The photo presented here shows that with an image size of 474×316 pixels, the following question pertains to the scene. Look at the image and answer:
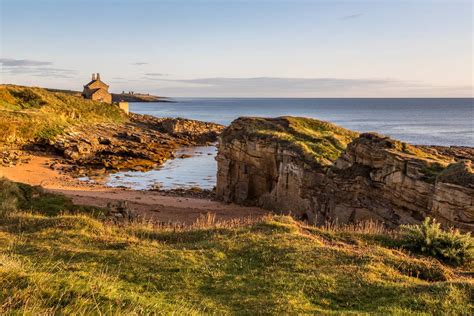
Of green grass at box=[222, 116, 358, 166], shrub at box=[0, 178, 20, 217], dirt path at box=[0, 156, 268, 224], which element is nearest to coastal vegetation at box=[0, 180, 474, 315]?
shrub at box=[0, 178, 20, 217]

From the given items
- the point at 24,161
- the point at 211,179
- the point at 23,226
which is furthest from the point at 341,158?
the point at 24,161

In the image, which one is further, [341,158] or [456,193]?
[341,158]

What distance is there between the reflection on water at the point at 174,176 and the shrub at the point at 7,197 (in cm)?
1647

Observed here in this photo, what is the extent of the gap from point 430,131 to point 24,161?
80.0 meters

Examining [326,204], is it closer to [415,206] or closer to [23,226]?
[415,206]

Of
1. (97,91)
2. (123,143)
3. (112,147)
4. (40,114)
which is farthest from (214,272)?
(97,91)

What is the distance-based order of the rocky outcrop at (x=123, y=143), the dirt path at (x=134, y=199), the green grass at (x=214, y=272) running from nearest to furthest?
the green grass at (x=214, y=272)
the dirt path at (x=134, y=199)
the rocky outcrop at (x=123, y=143)

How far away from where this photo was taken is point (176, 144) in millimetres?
64875

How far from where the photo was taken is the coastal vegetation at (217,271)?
6762 mm

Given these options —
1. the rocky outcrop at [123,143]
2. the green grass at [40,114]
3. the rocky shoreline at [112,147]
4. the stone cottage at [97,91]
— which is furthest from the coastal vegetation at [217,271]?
the stone cottage at [97,91]

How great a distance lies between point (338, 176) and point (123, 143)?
1555 inches

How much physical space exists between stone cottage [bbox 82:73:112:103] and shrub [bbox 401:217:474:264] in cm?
8373

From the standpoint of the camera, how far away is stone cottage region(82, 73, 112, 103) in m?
88.5

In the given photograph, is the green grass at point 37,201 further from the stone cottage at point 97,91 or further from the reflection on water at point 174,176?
the stone cottage at point 97,91
